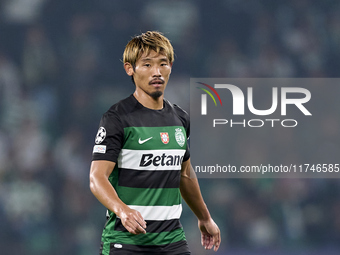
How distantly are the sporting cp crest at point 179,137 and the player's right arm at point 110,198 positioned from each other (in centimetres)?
36

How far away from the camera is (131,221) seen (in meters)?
2.10

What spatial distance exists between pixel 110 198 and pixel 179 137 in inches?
20.6

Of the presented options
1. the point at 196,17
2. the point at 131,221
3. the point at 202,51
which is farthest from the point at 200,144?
the point at 131,221

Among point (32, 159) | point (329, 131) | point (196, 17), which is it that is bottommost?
point (32, 159)

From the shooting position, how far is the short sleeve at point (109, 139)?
2340 mm

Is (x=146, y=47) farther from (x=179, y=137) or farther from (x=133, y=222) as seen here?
(x=133, y=222)

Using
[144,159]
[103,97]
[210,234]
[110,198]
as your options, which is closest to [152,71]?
[144,159]

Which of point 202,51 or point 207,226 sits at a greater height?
point 202,51

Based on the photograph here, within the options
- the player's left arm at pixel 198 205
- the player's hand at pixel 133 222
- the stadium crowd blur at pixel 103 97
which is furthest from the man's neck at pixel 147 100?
the stadium crowd blur at pixel 103 97

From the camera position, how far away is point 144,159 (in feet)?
7.92

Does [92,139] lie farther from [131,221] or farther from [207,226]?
[131,221]

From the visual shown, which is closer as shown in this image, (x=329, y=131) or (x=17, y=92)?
(x=17, y=92)

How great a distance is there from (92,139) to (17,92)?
3.14 feet

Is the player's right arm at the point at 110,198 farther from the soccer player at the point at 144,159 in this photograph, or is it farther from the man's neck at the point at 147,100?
the man's neck at the point at 147,100
